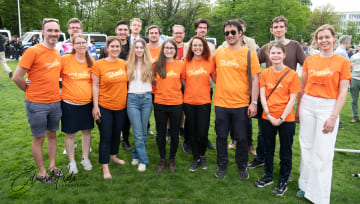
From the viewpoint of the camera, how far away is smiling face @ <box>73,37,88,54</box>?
12.6 feet

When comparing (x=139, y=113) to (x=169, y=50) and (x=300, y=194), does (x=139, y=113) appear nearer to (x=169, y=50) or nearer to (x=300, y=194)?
(x=169, y=50)

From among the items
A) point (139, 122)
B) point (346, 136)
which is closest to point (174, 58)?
point (139, 122)

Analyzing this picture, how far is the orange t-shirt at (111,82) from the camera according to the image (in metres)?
3.88

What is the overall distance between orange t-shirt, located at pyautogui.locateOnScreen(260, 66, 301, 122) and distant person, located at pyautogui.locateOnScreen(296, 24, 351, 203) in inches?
5.9

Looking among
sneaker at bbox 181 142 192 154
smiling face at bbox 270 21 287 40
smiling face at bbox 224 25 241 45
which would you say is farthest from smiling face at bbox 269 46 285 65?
sneaker at bbox 181 142 192 154

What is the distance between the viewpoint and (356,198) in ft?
11.9

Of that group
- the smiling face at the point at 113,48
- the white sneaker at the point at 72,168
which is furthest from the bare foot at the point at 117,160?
the smiling face at the point at 113,48

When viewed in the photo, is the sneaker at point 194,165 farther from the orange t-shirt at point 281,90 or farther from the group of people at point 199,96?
the orange t-shirt at point 281,90

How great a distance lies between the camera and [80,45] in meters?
3.84

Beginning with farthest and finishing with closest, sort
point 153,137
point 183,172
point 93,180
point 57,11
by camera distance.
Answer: point 57,11
point 153,137
point 183,172
point 93,180

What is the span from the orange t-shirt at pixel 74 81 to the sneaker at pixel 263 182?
2865 millimetres

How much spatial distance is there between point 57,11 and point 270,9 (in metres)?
28.5

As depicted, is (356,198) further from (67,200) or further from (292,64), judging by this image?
(67,200)

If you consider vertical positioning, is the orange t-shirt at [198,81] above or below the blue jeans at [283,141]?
above
